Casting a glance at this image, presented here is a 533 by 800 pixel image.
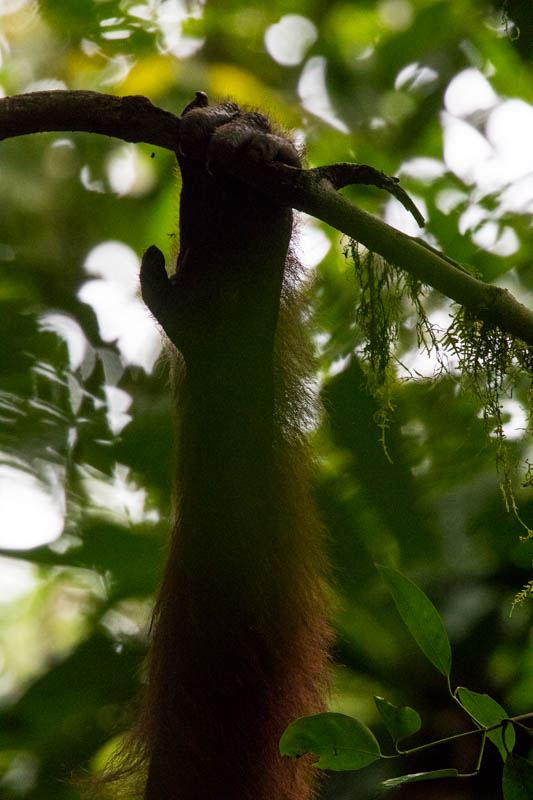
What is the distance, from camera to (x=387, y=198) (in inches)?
85.0

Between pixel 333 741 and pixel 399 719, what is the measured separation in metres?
0.07

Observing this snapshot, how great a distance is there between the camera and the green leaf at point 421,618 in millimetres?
796

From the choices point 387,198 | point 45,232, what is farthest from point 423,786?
point 45,232

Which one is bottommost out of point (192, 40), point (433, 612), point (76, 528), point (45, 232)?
point (433, 612)

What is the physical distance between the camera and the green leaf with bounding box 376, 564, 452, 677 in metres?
0.80

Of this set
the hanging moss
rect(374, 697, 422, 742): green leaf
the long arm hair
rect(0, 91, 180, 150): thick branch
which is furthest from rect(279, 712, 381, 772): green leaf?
rect(0, 91, 180, 150): thick branch

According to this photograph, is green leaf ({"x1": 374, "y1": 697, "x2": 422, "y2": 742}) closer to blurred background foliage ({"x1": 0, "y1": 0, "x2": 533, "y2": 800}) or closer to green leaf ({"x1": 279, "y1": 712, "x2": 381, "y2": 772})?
green leaf ({"x1": 279, "y1": 712, "x2": 381, "y2": 772})

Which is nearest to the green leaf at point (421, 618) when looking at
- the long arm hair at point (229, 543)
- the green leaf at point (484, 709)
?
the green leaf at point (484, 709)

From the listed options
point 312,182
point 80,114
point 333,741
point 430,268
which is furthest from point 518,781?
point 80,114

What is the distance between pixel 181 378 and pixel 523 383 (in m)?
0.92

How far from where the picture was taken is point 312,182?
2.80 feet

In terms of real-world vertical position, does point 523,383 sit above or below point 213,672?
above

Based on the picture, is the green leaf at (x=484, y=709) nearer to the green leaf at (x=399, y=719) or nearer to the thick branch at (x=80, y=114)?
the green leaf at (x=399, y=719)

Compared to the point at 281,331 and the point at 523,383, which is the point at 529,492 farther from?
the point at 281,331
